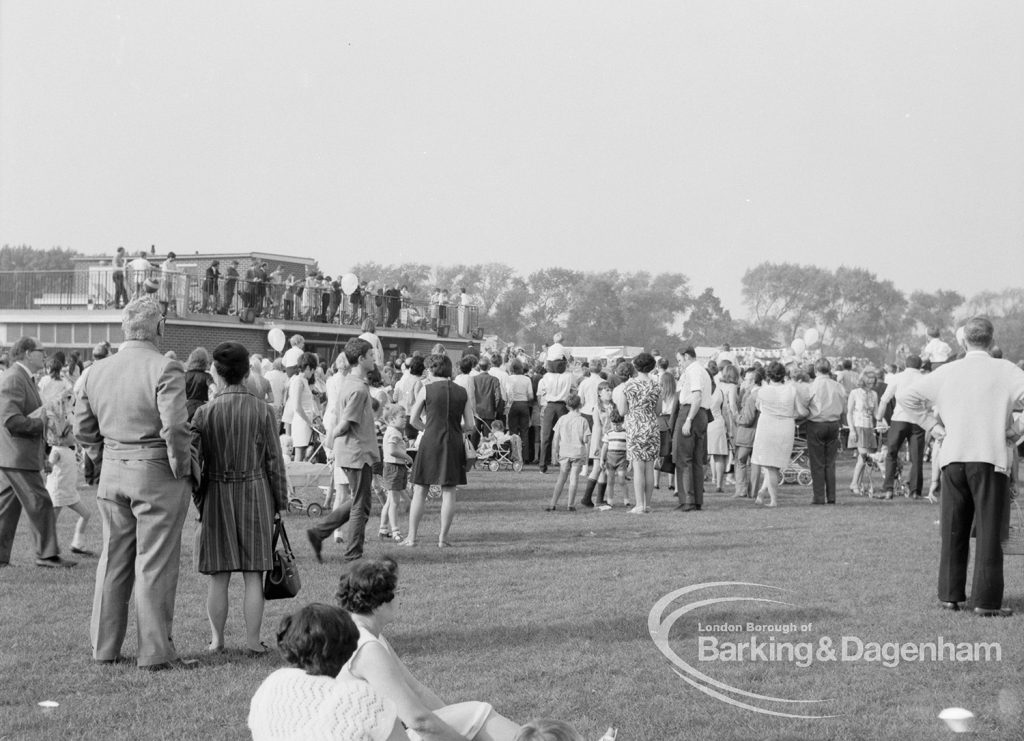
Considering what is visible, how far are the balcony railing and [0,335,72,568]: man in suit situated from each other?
15.7 metres

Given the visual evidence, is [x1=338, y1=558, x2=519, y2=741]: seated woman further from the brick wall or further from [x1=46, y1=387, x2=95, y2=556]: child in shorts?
the brick wall

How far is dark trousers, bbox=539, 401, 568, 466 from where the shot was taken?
57.6 feet

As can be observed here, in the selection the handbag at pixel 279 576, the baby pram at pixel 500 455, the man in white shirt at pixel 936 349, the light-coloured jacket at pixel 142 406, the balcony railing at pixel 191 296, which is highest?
the balcony railing at pixel 191 296

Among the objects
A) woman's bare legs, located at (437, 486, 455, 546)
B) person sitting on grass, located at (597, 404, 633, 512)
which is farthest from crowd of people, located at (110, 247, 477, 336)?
woman's bare legs, located at (437, 486, 455, 546)

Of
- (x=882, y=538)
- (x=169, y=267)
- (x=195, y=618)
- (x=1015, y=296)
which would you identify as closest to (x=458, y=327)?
(x=169, y=267)

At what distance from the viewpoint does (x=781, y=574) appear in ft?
28.7

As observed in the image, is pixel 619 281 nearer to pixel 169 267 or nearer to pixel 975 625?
pixel 169 267

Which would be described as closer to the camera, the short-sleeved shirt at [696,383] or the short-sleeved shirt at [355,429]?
the short-sleeved shirt at [355,429]

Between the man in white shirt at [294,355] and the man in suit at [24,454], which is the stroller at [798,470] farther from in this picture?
the man in suit at [24,454]

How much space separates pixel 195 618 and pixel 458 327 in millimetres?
30485

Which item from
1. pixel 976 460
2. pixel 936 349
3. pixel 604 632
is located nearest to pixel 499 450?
pixel 936 349

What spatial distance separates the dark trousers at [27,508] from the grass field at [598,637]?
25 centimetres

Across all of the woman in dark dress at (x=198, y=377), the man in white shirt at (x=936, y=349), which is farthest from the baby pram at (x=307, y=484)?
the man in white shirt at (x=936, y=349)

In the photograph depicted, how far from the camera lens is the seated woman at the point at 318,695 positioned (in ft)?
10.5
